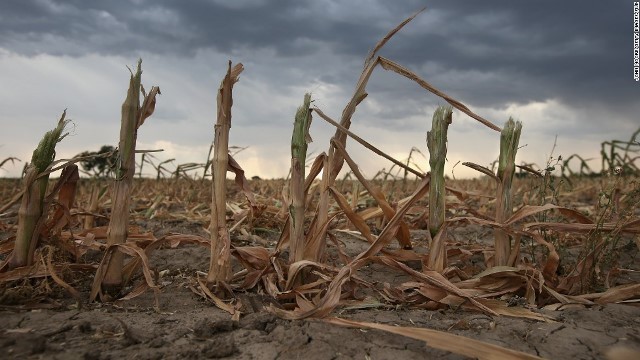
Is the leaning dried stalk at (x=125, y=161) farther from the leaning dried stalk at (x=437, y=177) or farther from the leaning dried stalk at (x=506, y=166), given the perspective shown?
the leaning dried stalk at (x=506, y=166)

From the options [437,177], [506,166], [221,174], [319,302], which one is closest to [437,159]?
[437,177]

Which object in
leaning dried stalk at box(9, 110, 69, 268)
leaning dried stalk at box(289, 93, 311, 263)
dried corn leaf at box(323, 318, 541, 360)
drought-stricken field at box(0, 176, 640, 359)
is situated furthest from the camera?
leaning dried stalk at box(9, 110, 69, 268)

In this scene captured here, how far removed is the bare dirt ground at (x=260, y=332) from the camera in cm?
199

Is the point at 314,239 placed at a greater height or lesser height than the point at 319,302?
greater

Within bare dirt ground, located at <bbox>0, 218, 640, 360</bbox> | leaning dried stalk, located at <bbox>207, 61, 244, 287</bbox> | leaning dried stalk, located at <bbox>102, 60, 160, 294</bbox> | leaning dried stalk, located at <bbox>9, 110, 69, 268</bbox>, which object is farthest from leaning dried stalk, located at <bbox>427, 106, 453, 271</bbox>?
leaning dried stalk, located at <bbox>9, 110, 69, 268</bbox>

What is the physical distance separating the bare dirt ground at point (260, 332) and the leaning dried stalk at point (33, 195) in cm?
29

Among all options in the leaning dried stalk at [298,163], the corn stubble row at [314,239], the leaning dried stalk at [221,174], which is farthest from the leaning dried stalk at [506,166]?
the leaning dried stalk at [221,174]

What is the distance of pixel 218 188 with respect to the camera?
2600mm

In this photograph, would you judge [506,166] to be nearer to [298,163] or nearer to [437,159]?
[437,159]

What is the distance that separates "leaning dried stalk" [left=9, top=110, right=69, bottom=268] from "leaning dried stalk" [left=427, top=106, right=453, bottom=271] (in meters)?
1.72

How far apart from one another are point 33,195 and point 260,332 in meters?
1.30

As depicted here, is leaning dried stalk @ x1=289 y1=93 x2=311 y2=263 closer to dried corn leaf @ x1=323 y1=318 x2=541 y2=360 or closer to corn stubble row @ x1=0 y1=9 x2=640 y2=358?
corn stubble row @ x1=0 y1=9 x2=640 y2=358

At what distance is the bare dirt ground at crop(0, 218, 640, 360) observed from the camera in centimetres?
199

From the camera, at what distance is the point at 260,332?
84.7 inches
